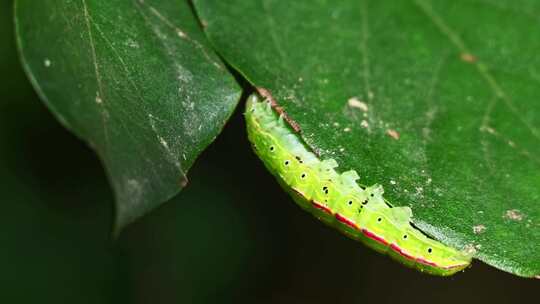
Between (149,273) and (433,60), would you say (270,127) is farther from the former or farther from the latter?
(149,273)

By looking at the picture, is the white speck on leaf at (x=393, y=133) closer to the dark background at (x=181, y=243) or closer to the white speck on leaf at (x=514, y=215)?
the white speck on leaf at (x=514, y=215)

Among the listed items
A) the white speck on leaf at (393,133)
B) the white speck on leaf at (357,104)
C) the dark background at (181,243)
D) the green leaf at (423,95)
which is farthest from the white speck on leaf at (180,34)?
the dark background at (181,243)

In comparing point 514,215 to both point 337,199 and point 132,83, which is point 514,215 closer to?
point 337,199

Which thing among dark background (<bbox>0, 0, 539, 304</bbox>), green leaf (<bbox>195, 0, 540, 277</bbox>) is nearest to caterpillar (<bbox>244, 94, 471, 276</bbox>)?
green leaf (<bbox>195, 0, 540, 277</bbox>)

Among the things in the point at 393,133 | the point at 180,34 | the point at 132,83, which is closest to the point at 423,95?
the point at 393,133

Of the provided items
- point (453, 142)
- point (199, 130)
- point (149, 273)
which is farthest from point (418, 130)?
point (149, 273)

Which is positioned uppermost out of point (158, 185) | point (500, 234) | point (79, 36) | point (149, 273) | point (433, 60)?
point (79, 36)

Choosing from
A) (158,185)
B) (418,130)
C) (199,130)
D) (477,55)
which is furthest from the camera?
(477,55)
